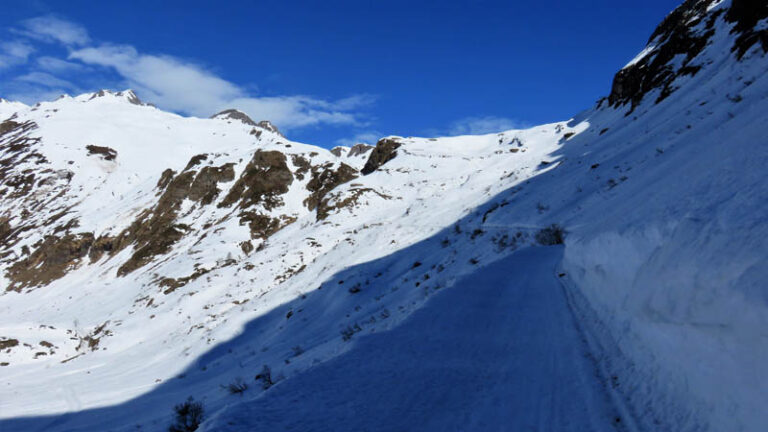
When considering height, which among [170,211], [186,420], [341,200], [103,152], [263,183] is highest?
[103,152]

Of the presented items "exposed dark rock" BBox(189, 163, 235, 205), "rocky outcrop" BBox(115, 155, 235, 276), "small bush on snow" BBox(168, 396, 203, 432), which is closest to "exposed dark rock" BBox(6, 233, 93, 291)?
"rocky outcrop" BBox(115, 155, 235, 276)

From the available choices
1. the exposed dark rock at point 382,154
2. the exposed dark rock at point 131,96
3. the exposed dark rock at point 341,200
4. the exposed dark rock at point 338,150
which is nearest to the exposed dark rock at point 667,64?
the exposed dark rock at point 341,200

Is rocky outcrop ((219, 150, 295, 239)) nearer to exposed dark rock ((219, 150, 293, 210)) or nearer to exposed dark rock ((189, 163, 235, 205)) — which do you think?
exposed dark rock ((219, 150, 293, 210))

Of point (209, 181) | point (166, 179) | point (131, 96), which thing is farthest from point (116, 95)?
point (209, 181)

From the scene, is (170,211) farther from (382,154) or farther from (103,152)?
(103,152)

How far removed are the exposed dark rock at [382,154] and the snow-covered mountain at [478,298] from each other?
6.23 metres

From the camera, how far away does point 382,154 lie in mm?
57562

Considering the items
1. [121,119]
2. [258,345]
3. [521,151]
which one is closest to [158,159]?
[121,119]

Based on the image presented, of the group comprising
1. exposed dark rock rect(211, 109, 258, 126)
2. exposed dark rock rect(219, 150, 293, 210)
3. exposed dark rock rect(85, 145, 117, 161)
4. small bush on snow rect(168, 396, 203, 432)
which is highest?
exposed dark rock rect(211, 109, 258, 126)

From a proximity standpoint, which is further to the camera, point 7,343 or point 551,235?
point 7,343

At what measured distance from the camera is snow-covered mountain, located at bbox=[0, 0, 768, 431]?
10.6 ft

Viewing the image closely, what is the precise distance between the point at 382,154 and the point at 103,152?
3092 inches

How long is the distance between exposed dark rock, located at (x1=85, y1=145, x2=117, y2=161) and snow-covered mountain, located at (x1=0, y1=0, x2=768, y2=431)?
53.4m

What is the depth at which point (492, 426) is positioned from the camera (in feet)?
11.6
